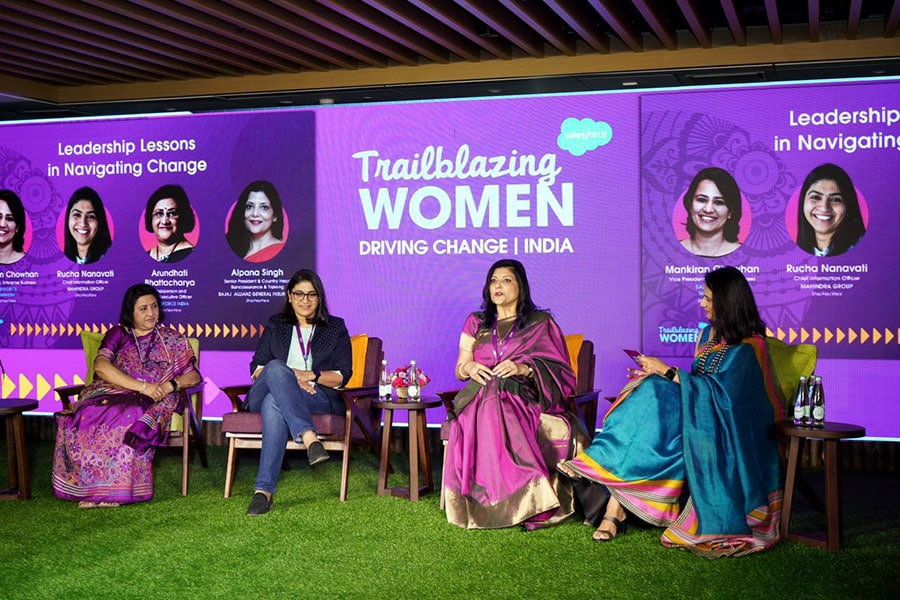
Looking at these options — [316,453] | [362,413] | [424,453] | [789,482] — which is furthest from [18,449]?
[789,482]

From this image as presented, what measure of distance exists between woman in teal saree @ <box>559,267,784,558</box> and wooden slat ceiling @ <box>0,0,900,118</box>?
2.19 meters

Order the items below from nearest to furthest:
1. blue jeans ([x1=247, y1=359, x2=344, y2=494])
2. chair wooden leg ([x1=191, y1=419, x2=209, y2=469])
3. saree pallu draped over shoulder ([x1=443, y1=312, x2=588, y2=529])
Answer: saree pallu draped over shoulder ([x1=443, y1=312, x2=588, y2=529]), blue jeans ([x1=247, y1=359, x2=344, y2=494]), chair wooden leg ([x1=191, y1=419, x2=209, y2=469])

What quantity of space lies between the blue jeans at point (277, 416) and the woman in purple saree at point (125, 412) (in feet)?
2.14

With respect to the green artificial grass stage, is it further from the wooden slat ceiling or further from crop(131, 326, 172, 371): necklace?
the wooden slat ceiling

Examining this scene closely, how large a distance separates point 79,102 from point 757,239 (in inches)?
214

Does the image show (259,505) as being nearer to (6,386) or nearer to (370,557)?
(370,557)

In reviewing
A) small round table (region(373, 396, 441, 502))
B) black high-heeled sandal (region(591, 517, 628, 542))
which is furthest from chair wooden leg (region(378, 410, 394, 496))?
black high-heeled sandal (region(591, 517, 628, 542))

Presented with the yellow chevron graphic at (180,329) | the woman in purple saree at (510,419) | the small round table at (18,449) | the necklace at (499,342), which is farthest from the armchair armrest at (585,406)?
the small round table at (18,449)

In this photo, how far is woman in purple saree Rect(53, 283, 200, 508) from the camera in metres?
6.19

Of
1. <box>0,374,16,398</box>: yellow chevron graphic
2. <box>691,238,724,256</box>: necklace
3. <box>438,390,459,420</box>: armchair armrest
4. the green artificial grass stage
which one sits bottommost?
the green artificial grass stage

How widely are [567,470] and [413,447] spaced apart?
1.17 meters

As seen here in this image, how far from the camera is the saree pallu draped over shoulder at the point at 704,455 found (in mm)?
5004

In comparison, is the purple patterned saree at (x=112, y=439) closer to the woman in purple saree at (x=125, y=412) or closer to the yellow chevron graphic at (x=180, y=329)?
the woman in purple saree at (x=125, y=412)

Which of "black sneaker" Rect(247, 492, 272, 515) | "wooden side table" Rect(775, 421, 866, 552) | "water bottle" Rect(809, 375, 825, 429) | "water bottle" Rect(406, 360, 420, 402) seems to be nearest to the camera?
"wooden side table" Rect(775, 421, 866, 552)
